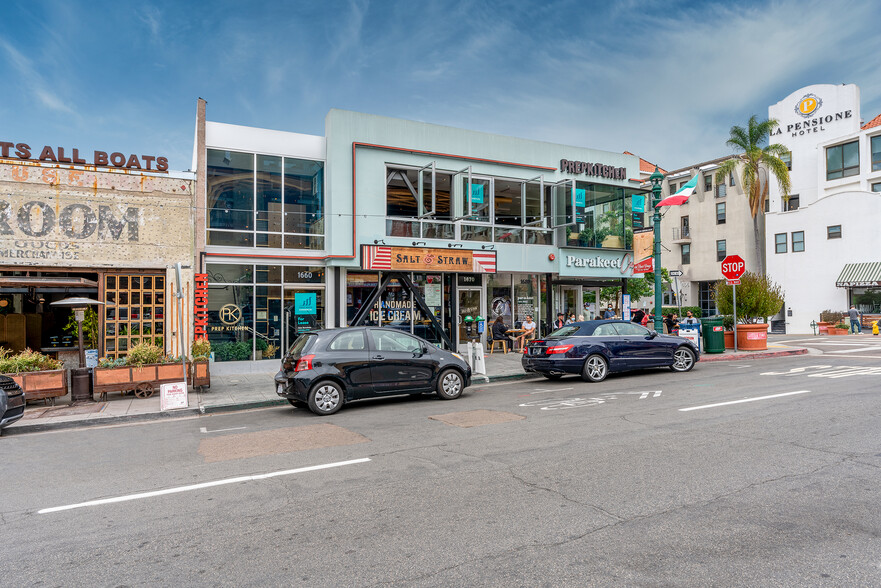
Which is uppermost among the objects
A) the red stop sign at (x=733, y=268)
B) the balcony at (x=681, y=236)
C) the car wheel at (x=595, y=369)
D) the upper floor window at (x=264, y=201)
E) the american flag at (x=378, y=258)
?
the balcony at (x=681, y=236)

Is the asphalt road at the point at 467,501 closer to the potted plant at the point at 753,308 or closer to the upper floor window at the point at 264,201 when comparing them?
the upper floor window at the point at 264,201

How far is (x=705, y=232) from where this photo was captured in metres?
47.5

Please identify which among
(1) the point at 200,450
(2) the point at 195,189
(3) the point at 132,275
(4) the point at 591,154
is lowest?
(1) the point at 200,450

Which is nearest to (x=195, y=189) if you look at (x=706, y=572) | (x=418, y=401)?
(x=418, y=401)

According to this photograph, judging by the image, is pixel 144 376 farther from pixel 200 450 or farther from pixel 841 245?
pixel 841 245

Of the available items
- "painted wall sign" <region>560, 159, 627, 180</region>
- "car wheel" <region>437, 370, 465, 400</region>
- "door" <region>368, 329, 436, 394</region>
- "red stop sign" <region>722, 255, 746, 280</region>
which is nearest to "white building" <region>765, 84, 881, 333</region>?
"red stop sign" <region>722, 255, 746, 280</region>

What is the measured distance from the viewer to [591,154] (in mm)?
21953

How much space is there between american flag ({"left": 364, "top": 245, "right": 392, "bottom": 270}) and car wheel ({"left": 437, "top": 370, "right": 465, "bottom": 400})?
22.3 ft

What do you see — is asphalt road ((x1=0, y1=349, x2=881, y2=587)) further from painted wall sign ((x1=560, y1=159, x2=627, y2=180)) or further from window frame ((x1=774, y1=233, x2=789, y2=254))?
window frame ((x1=774, y1=233, x2=789, y2=254))

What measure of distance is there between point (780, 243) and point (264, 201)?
3865 cm

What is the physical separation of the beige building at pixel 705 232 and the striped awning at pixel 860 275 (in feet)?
23.7

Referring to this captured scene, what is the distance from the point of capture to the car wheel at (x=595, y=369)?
515 inches

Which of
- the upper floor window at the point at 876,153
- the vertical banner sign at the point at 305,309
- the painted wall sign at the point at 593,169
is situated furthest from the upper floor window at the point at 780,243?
the vertical banner sign at the point at 305,309

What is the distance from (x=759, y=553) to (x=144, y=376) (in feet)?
39.0
